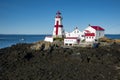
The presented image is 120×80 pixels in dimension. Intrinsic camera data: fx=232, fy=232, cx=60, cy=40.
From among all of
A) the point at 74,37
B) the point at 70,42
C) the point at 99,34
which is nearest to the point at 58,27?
the point at 74,37

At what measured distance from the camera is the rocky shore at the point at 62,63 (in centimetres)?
2740

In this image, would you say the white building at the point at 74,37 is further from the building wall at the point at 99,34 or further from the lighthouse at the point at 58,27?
the building wall at the point at 99,34

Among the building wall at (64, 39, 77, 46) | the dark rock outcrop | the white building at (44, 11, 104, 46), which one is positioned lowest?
the dark rock outcrop

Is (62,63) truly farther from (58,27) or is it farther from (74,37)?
(58,27)

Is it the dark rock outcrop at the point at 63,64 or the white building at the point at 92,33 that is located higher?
the white building at the point at 92,33

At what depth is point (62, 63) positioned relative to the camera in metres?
31.4

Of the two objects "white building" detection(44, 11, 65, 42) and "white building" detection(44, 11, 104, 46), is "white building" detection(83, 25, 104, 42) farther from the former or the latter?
"white building" detection(44, 11, 65, 42)

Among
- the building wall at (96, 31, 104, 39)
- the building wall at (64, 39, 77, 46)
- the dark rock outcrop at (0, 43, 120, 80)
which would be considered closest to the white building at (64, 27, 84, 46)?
the building wall at (64, 39, 77, 46)

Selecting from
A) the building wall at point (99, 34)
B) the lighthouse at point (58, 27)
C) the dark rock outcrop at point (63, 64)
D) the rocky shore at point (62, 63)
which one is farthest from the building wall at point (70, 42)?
the building wall at point (99, 34)

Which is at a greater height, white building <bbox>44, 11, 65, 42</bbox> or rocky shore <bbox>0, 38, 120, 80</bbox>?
white building <bbox>44, 11, 65, 42</bbox>

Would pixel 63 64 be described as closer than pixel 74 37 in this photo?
Yes

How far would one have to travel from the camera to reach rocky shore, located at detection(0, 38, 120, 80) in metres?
27.4

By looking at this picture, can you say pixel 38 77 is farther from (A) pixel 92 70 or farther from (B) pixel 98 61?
(B) pixel 98 61

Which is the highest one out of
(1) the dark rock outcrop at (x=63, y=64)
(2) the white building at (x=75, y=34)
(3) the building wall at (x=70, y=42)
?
(2) the white building at (x=75, y=34)
